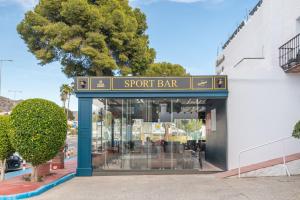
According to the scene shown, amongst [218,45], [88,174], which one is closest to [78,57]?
[218,45]

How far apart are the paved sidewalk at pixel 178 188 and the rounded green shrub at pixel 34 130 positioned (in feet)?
4.21

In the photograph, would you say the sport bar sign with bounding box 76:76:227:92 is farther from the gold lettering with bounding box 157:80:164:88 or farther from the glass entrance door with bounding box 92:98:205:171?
the glass entrance door with bounding box 92:98:205:171

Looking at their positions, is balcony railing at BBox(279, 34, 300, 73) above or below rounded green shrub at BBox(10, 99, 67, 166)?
Result: above

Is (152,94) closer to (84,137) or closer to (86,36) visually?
(84,137)

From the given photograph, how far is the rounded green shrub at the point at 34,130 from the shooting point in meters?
12.3

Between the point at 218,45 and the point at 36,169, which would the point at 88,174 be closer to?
the point at 36,169

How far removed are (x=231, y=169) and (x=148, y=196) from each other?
5.61 meters

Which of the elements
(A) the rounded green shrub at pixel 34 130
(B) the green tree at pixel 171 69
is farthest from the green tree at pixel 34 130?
(B) the green tree at pixel 171 69

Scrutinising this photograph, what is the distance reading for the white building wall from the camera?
15.4 metres

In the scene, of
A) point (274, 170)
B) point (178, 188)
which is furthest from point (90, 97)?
point (274, 170)

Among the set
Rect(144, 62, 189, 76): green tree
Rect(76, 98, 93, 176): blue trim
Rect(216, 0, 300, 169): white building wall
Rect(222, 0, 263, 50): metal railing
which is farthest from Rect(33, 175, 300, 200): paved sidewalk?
Rect(144, 62, 189, 76): green tree

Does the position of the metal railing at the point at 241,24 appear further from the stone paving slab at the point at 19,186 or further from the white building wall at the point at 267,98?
the stone paving slab at the point at 19,186

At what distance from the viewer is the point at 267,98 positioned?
50.6 ft

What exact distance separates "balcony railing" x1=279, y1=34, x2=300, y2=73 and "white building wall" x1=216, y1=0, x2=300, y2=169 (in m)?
0.23
